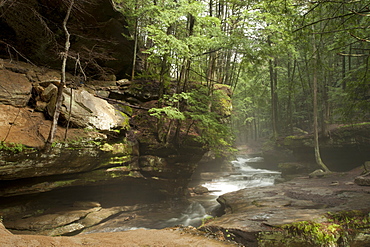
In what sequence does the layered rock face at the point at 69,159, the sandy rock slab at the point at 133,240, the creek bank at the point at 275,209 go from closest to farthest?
the sandy rock slab at the point at 133,240 → the creek bank at the point at 275,209 → the layered rock face at the point at 69,159

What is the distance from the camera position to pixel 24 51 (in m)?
9.86

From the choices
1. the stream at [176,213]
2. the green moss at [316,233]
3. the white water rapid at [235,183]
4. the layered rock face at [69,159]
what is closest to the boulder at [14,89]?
the layered rock face at [69,159]

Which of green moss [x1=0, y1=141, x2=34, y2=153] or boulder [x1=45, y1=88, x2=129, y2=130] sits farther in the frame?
boulder [x1=45, y1=88, x2=129, y2=130]

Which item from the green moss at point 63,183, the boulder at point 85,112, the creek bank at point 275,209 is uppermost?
the boulder at point 85,112

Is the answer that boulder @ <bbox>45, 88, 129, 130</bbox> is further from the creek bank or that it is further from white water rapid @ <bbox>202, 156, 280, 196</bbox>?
white water rapid @ <bbox>202, 156, 280, 196</bbox>

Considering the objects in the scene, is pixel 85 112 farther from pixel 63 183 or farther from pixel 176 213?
pixel 176 213

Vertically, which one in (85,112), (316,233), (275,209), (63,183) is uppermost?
(85,112)

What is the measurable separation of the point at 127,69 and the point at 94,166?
737 centimetres

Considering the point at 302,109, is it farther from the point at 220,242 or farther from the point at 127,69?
the point at 220,242

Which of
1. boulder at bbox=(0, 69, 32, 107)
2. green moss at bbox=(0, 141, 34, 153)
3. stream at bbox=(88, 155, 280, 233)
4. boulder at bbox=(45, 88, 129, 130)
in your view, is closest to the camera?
green moss at bbox=(0, 141, 34, 153)

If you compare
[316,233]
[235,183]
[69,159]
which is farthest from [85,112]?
[235,183]

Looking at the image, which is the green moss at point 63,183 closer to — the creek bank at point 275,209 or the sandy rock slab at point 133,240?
the sandy rock slab at point 133,240

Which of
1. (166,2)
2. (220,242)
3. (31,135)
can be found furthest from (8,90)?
(220,242)

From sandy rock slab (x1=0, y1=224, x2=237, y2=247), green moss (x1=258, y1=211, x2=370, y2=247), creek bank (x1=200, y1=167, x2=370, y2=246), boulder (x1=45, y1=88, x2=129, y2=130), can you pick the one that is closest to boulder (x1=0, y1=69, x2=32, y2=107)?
boulder (x1=45, y1=88, x2=129, y2=130)
